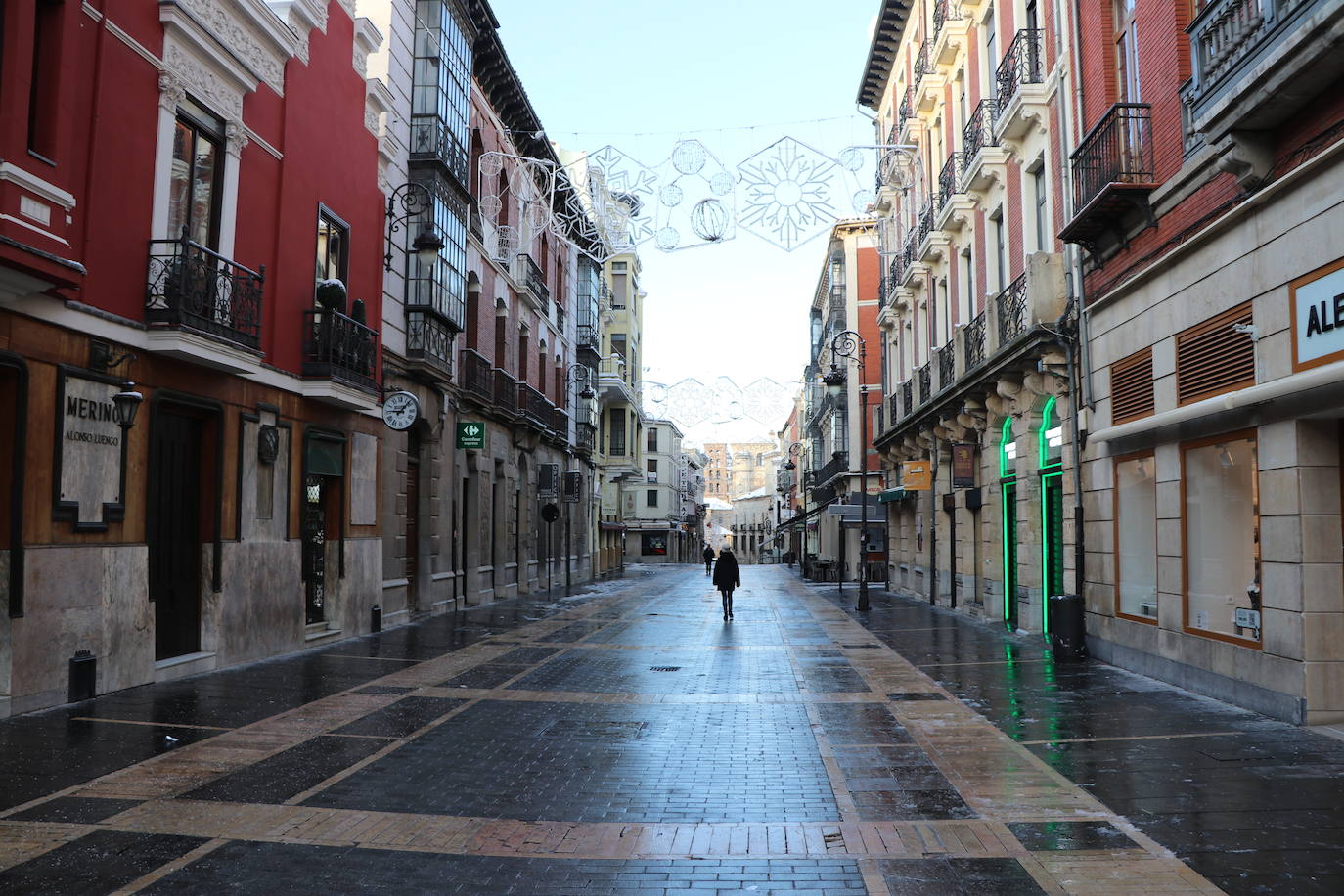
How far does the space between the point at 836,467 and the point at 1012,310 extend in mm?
29811

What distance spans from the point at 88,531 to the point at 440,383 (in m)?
11.4

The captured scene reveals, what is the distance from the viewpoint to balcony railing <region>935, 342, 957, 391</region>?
22469mm

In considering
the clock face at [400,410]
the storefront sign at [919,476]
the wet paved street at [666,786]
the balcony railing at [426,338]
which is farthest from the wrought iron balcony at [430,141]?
the storefront sign at [919,476]

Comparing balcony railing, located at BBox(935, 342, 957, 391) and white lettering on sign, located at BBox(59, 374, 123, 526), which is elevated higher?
balcony railing, located at BBox(935, 342, 957, 391)

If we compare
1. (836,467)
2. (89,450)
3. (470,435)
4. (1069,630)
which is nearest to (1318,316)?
(1069,630)

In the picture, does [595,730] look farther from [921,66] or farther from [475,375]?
[921,66]

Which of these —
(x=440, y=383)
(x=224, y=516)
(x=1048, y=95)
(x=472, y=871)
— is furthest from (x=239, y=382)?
(x=1048, y=95)

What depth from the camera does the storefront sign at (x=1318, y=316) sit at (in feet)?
26.1

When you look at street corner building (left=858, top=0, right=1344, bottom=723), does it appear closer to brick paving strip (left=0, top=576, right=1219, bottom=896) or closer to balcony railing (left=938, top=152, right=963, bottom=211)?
balcony railing (left=938, top=152, right=963, bottom=211)

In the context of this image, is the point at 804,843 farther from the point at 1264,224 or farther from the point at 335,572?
the point at 335,572

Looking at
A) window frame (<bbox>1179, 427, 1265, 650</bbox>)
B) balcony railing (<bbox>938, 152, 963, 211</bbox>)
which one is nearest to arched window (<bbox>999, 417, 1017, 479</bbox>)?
balcony railing (<bbox>938, 152, 963, 211</bbox>)

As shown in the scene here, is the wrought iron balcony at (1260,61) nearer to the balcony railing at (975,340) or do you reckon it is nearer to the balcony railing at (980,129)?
the balcony railing at (980,129)

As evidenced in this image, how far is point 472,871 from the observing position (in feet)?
16.6

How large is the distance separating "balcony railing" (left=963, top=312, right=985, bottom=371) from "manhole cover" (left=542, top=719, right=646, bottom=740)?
13.4m
